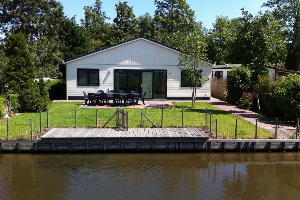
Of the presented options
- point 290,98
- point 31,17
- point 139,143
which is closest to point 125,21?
point 31,17

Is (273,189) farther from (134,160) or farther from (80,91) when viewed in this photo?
(80,91)

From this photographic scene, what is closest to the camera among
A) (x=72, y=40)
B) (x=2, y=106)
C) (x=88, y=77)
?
(x=2, y=106)

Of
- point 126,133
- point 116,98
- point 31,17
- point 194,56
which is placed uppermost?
point 31,17

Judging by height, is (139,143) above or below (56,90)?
below

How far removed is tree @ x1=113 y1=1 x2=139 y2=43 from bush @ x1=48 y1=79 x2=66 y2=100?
23.9 meters

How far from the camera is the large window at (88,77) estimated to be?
999 inches

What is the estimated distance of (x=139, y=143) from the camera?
519 inches

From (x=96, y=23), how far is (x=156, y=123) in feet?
181

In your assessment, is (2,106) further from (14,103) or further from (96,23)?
(96,23)

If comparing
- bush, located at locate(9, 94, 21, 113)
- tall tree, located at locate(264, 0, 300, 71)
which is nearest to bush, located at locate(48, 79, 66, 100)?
bush, located at locate(9, 94, 21, 113)

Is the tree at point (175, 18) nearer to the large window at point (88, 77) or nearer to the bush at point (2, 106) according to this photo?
the large window at point (88, 77)

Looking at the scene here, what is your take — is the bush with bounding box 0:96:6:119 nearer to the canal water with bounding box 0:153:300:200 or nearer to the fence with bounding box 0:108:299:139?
the fence with bounding box 0:108:299:139

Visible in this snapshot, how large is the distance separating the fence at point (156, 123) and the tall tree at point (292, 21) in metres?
31.3

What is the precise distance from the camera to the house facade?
25.2 metres
